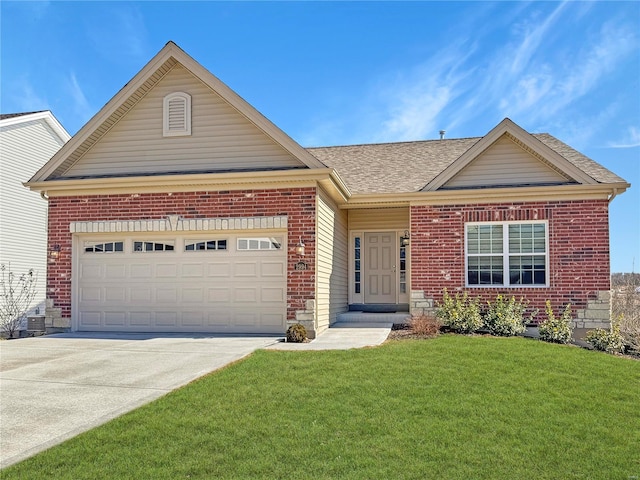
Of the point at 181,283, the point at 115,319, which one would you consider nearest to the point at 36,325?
the point at 115,319

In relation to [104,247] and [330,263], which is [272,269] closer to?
[330,263]

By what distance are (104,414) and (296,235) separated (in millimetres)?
6466

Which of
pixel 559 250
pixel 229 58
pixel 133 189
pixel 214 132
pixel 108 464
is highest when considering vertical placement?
pixel 229 58

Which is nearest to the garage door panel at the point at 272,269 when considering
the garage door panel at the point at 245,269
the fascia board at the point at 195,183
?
the garage door panel at the point at 245,269

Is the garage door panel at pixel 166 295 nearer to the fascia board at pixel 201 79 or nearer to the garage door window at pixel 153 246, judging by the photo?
the garage door window at pixel 153 246

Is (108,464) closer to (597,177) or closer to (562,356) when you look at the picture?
(562,356)

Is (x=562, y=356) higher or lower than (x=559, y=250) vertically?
lower

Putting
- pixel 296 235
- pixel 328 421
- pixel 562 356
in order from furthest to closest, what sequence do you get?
pixel 296 235
pixel 562 356
pixel 328 421

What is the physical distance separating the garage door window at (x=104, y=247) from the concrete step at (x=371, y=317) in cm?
597

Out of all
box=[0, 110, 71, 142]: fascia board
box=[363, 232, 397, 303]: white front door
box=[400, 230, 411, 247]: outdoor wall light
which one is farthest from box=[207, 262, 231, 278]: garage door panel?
box=[0, 110, 71, 142]: fascia board

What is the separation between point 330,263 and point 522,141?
5.60 metres

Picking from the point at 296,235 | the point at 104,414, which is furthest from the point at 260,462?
the point at 296,235

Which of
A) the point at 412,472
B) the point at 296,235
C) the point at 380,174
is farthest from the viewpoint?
the point at 380,174

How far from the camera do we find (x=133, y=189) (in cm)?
1329
